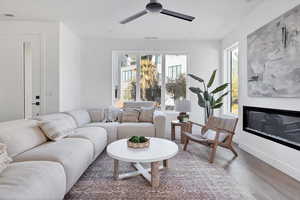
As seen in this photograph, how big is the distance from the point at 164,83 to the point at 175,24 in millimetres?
1664

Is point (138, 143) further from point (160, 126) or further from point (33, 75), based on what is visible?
point (33, 75)

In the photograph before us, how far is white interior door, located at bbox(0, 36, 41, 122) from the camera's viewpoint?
3.68 m

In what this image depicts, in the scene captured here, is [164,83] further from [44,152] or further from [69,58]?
[44,152]

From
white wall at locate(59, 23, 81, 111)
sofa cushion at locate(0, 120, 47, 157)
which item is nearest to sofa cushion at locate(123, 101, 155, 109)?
white wall at locate(59, 23, 81, 111)

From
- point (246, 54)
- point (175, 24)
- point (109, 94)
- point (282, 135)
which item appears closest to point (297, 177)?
point (282, 135)

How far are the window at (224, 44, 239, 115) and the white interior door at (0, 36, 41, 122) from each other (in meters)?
4.42

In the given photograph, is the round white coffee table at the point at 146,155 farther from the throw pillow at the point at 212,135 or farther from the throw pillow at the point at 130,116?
the throw pillow at the point at 130,116

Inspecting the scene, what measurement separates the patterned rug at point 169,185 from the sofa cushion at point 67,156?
245 millimetres

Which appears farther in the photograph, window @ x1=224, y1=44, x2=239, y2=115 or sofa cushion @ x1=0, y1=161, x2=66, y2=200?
window @ x1=224, y1=44, x2=239, y2=115

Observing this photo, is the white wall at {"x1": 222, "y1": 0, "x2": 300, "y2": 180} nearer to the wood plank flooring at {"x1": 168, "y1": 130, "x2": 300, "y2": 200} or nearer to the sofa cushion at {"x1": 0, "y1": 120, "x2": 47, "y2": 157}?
the wood plank flooring at {"x1": 168, "y1": 130, "x2": 300, "y2": 200}

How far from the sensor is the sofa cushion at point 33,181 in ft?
3.96

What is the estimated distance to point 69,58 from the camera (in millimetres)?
4168

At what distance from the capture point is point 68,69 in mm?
4113

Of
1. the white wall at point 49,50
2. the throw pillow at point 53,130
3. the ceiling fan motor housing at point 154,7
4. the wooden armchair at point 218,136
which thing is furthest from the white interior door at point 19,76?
the wooden armchair at point 218,136
